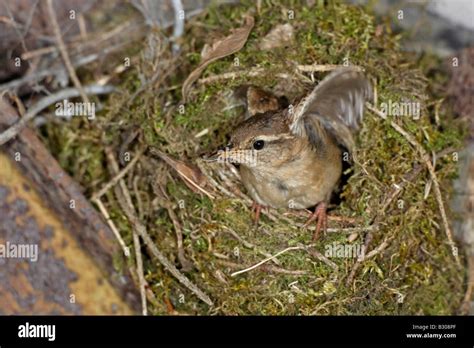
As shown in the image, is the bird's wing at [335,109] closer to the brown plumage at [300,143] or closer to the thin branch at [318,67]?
the brown plumage at [300,143]

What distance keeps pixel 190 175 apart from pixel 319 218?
2.53ft

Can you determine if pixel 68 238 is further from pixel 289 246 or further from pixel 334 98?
pixel 334 98

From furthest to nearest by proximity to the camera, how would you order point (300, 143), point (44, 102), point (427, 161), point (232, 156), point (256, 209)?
1. point (44, 102)
2. point (256, 209)
3. point (427, 161)
4. point (300, 143)
5. point (232, 156)

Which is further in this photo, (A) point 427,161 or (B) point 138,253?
(B) point 138,253

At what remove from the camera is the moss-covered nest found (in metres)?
4.05

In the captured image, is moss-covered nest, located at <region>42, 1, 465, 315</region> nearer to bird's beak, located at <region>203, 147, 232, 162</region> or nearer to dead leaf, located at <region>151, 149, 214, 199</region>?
dead leaf, located at <region>151, 149, 214, 199</region>

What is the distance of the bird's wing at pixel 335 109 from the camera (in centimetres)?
377

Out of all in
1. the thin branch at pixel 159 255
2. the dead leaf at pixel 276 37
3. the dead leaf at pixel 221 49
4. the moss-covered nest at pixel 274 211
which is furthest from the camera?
the dead leaf at pixel 276 37

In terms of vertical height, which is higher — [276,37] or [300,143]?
[276,37]

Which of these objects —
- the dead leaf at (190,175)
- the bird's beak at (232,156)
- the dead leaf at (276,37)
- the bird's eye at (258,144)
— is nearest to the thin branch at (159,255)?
the dead leaf at (190,175)

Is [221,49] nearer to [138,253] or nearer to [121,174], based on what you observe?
[121,174]

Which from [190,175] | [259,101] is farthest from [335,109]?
[190,175]

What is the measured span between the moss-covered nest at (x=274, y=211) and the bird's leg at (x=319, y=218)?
4 centimetres

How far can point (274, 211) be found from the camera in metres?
4.31
